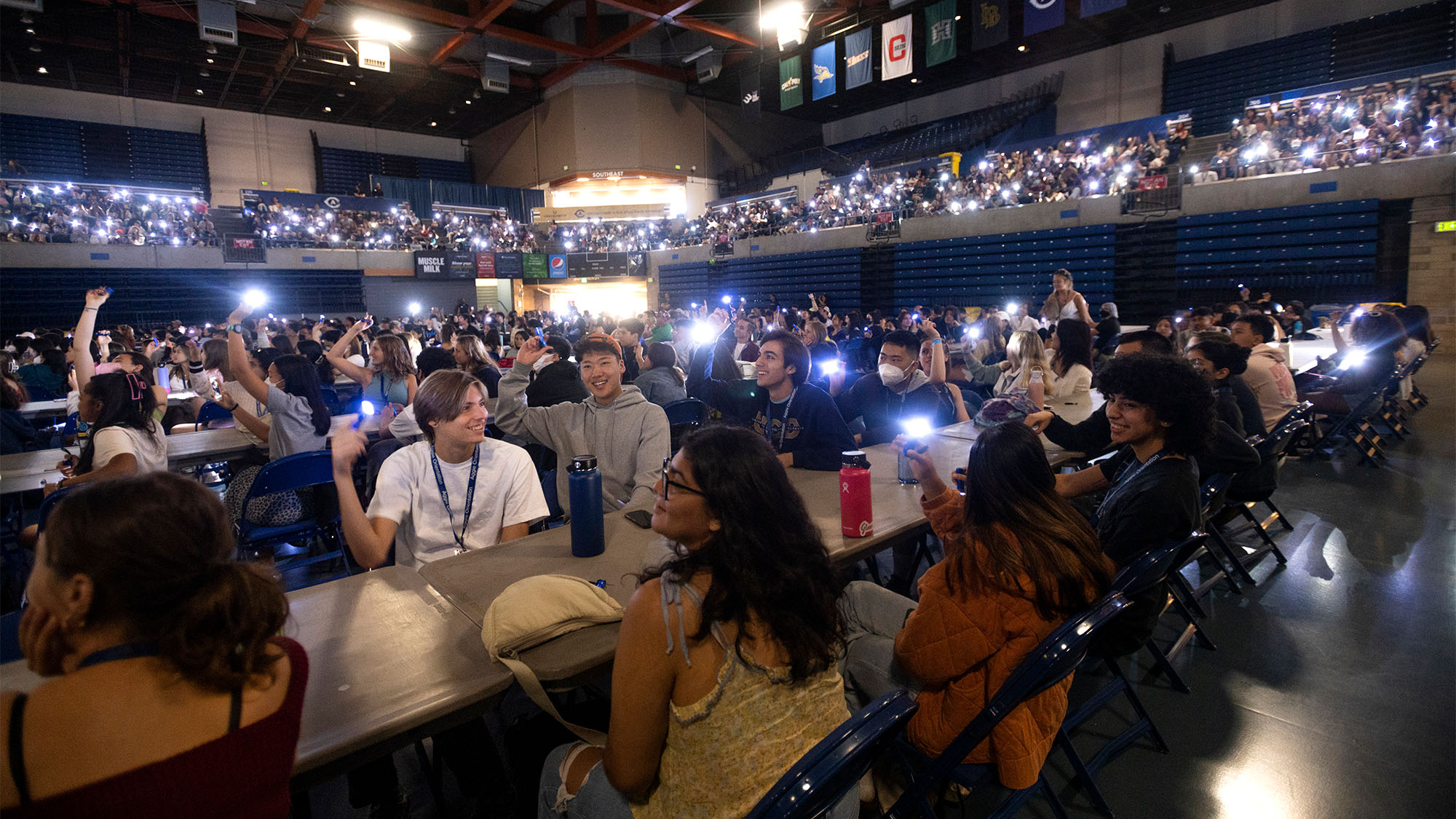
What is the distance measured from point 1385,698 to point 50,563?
362 cm

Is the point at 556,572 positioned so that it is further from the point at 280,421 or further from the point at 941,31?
the point at 941,31

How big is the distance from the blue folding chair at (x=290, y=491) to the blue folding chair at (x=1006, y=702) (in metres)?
2.59

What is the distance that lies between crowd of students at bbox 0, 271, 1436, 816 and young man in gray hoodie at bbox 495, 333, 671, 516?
1cm

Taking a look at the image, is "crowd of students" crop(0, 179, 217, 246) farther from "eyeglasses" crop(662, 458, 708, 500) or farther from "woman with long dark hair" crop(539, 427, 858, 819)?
"woman with long dark hair" crop(539, 427, 858, 819)

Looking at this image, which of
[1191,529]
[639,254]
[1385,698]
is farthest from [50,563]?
[639,254]

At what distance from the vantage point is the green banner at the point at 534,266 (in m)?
18.5

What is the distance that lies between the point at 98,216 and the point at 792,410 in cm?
1895

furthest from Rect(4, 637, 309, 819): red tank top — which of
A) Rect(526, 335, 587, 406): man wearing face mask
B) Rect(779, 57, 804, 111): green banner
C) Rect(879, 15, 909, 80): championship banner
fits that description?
Rect(779, 57, 804, 111): green banner

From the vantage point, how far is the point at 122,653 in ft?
2.86

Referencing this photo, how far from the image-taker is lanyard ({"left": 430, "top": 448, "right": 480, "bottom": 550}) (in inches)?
87.1

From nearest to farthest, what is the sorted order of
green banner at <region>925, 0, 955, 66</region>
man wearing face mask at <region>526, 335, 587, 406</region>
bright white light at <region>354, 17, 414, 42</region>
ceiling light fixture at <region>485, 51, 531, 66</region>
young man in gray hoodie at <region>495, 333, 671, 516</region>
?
young man in gray hoodie at <region>495, 333, 671, 516</region>, man wearing face mask at <region>526, 335, 587, 406</region>, bright white light at <region>354, 17, 414, 42</region>, green banner at <region>925, 0, 955, 66</region>, ceiling light fixture at <region>485, 51, 531, 66</region>

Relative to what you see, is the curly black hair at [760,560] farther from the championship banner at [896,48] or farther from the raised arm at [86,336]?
the championship banner at [896,48]

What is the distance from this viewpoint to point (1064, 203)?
11.4 metres

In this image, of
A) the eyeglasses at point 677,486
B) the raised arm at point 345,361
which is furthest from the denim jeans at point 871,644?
the raised arm at point 345,361
